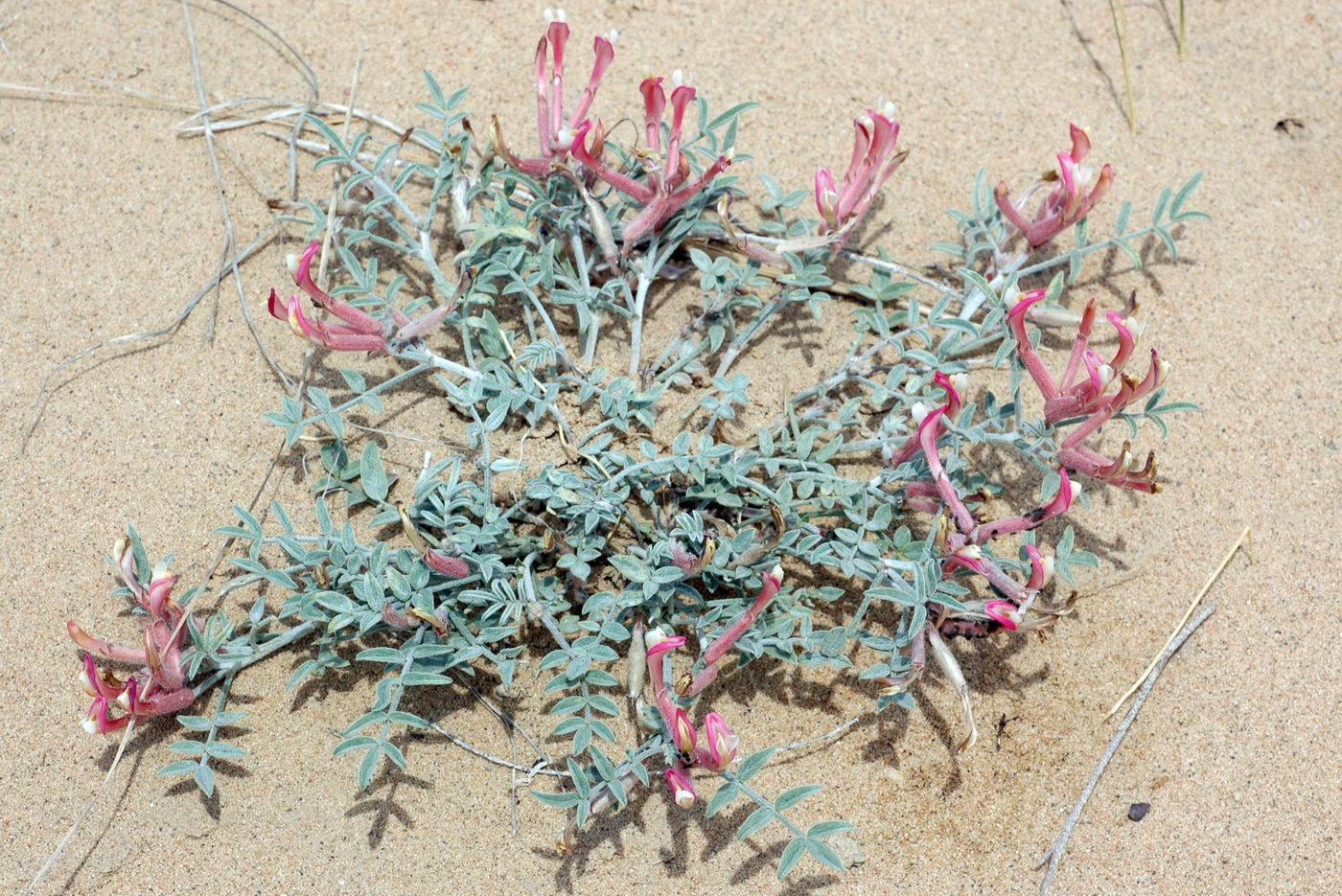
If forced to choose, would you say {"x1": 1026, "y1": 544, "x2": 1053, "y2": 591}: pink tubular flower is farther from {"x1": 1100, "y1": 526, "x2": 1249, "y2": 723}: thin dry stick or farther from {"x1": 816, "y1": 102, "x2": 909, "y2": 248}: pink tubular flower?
{"x1": 816, "y1": 102, "x2": 909, "y2": 248}: pink tubular flower

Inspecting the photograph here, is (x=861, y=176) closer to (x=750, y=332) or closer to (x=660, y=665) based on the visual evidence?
(x=750, y=332)

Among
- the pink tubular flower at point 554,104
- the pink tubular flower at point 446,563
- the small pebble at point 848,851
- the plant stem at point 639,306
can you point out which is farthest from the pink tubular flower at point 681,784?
the pink tubular flower at point 554,104

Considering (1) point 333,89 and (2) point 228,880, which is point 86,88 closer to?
(1) point 333,89

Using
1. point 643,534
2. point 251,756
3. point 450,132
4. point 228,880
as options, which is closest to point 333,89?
point 450,132

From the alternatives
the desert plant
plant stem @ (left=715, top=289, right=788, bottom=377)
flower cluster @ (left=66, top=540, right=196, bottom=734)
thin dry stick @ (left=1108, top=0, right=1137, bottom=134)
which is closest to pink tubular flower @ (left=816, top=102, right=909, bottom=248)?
the desert plant

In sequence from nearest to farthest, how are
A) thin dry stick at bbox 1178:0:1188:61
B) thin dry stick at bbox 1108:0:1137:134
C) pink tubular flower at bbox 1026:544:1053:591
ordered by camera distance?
pink tubular flower at bbox 1026:544:1053:591, thin dry stick at bbox 1108:0:1137:134, thin dry stick at bbox 1178:0:1188:61

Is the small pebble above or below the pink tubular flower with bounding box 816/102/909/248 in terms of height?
below
